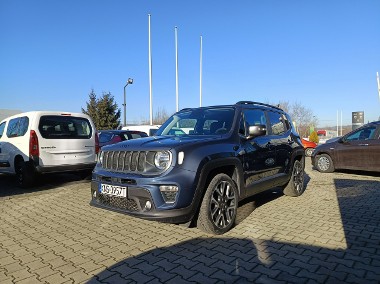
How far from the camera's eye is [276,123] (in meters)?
6.44

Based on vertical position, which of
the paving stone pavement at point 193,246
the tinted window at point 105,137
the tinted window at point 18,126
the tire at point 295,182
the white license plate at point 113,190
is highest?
the tinted window at point 18,126

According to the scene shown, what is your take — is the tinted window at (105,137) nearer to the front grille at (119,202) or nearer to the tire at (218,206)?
the front grille at (119,202)

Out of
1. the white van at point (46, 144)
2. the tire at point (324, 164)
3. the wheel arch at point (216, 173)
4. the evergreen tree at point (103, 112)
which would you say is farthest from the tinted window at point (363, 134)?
the evergreen tree at point (103, 112)

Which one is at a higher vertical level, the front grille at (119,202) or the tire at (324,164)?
the front grille at (119,202)

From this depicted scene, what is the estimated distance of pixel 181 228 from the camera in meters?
4.78

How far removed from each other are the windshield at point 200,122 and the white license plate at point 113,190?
5.15 feet

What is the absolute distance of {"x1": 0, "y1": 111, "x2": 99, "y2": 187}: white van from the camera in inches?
293

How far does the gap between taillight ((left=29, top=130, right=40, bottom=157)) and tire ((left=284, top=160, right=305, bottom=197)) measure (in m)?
5.69

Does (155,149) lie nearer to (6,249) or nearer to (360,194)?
(6,249)

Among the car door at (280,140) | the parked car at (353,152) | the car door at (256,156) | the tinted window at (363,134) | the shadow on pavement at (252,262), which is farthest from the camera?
the tinted window at (363,134)

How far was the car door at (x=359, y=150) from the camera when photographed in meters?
9.36

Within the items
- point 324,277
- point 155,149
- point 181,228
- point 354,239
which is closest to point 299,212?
point 354,239

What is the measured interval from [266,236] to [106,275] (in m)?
2.19

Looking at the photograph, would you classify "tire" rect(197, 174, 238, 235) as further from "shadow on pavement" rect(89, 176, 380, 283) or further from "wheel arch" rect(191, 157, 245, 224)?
"shadow on pavement" rect(89, 176, 380, 283)
